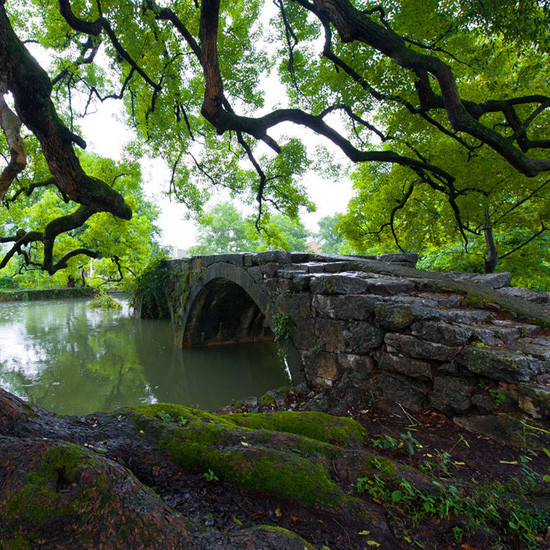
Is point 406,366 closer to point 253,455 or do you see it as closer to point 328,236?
point 253,455

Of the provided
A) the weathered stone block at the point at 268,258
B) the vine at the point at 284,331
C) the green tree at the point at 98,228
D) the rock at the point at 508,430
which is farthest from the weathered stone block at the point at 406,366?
the green tree at the point at 98,228

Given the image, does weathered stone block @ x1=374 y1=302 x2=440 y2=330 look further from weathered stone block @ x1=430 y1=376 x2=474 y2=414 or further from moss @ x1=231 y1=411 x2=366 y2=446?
moss @ x1=231 y1=411 x2=366 y2=446

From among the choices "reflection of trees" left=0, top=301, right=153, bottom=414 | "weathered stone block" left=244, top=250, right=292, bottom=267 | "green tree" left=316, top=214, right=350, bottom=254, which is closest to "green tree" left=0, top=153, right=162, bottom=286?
"reflection of trees" left=0, top=301, right=153, bottom=414

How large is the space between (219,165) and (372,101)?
5146 mm

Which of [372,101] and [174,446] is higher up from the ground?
[372,101]

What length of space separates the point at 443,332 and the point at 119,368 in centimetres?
738

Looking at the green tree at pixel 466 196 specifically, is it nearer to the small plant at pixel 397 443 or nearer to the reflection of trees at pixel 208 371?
the small plant at pixel 397 443

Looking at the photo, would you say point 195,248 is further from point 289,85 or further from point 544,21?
Result: point 544,21

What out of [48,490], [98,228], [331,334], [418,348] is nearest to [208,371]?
[331,334]

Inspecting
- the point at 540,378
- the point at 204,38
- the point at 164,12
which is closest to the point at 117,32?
the point at 164,12

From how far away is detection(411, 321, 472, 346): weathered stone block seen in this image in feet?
8.48

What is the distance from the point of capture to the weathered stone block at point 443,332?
258cm

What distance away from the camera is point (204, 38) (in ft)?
14.0

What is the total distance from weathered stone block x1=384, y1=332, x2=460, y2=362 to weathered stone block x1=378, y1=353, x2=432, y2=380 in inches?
2.0
